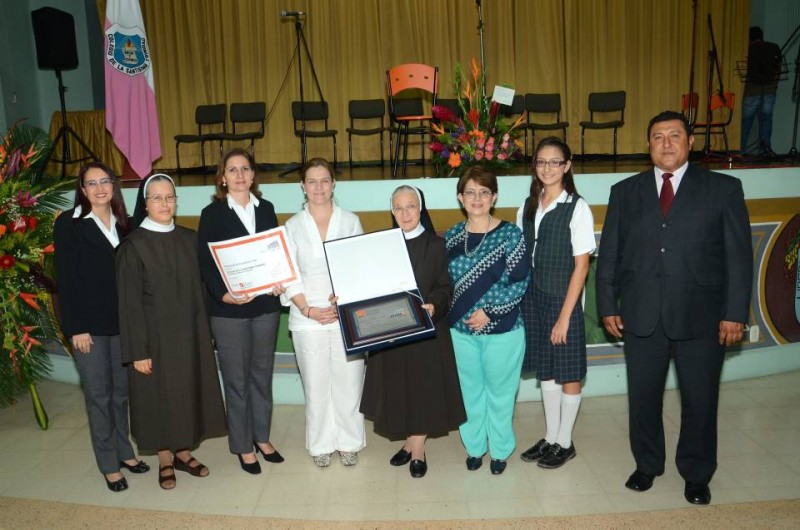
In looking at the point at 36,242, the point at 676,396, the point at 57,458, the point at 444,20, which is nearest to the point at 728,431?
the point at 676,396

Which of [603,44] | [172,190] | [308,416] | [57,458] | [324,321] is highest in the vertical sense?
[603,44]

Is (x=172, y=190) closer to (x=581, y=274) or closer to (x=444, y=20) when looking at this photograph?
(x=581, y=274)

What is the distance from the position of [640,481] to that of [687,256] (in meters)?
1.12

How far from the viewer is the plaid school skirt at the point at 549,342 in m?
3.15

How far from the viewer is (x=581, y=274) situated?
304 cm

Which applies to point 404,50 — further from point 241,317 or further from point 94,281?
point 94,281

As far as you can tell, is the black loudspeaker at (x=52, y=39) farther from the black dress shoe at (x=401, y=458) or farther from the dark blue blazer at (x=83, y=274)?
the black dress shoe at (x=401, y=458)

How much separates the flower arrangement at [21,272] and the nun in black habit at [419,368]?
211 centimetres

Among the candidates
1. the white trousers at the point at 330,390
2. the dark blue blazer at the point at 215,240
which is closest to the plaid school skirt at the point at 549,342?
the white trousers at the point at 330,390

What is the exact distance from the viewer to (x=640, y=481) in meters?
3.08

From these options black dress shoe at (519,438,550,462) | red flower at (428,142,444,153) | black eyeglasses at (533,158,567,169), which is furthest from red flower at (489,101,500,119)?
black dress shoe at (519,438,550,462)

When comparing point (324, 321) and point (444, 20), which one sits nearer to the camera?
point (324, 321)

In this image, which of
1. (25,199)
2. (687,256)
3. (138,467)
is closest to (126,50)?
(25,199)

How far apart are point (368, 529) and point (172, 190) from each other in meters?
1.80
